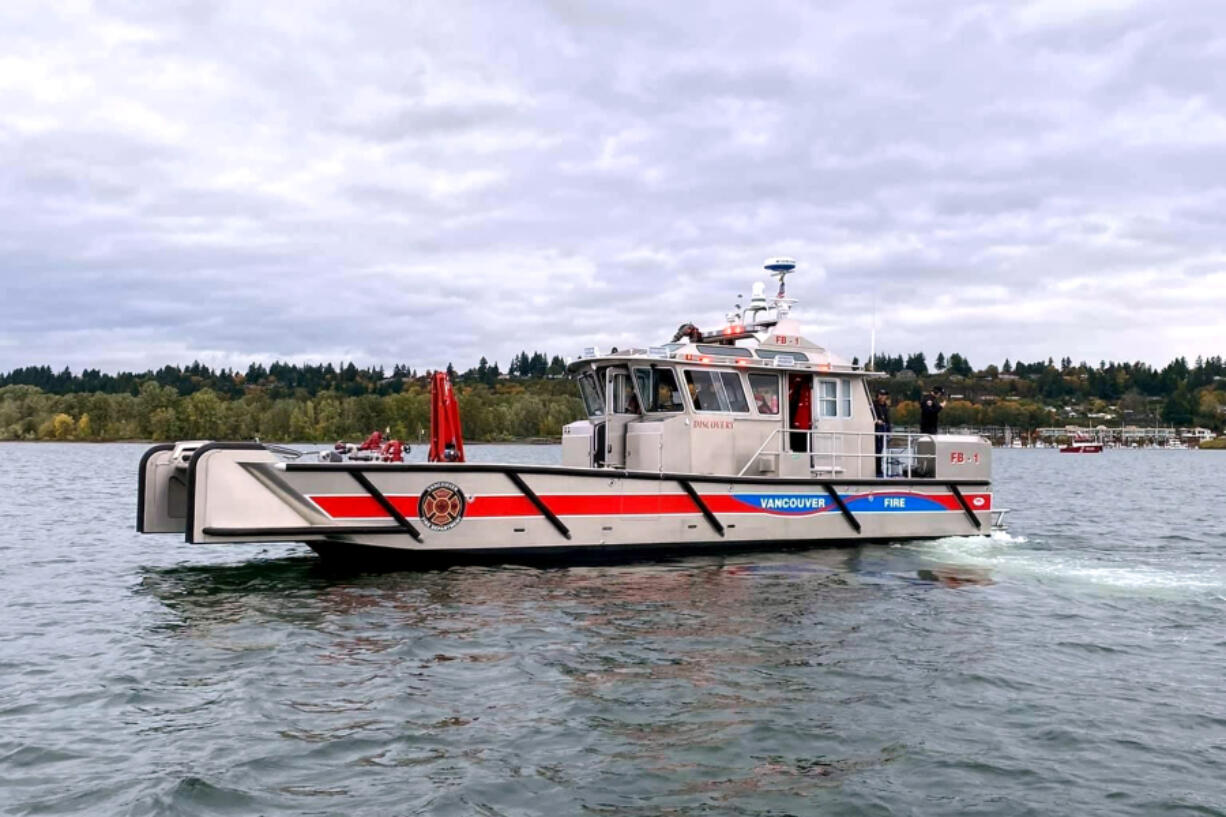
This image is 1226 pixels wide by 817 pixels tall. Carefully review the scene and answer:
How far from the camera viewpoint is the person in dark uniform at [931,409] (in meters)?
17.5

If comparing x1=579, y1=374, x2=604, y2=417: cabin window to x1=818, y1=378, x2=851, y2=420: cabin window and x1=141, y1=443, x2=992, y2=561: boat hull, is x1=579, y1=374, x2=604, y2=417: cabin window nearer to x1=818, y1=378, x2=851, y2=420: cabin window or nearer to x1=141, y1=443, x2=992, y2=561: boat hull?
x1=141, y1=443, x2=992, y2=561: boat hull

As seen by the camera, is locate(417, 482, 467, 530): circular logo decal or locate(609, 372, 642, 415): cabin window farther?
locate(609, 372, 642, 415): cabin window

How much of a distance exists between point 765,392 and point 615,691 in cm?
874

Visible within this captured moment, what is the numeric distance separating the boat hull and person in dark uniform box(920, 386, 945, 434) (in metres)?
1.48

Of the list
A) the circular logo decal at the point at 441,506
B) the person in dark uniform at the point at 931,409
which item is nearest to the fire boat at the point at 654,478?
the circular logo decal at the point at 441,506

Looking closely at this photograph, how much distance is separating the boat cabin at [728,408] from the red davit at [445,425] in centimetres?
220

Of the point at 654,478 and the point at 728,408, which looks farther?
the point at 728,408

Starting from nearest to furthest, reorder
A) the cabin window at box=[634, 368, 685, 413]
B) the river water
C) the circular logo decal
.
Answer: the river water, the circular logo decal, the cabin window at box=[634, 368, 685, 413]

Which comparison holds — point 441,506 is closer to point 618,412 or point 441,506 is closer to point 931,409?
point 618,412

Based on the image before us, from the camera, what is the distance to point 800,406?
1650cm

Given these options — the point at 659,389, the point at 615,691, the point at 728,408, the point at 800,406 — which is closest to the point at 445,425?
the point at 659,389

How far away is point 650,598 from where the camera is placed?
11969 millimetres

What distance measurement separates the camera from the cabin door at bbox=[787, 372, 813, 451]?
16.4m

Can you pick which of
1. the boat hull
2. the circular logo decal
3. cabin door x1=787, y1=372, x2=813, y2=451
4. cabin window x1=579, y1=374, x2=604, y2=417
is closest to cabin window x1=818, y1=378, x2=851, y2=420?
cabin door x1=787, y1=372, x2=813, y2=451
